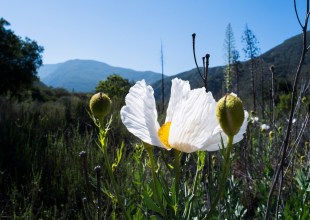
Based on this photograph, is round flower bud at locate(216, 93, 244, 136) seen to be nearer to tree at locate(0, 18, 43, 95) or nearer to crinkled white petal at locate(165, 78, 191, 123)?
crinkled white petal at locate(165, 78, 191, 123)

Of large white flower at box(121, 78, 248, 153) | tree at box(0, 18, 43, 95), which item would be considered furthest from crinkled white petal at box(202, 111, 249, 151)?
tree at box(0, 18, 43, 95)

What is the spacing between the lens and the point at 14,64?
24.7 meters

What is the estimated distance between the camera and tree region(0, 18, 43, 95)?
943 inches

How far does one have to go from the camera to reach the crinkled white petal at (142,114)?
0.83m

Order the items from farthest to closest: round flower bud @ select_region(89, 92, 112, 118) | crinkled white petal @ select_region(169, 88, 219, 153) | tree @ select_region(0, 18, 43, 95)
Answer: tree @ select_region(0, 18, 43, 95) → round flower bud @ select_region(89, 92, 112, 118) → crinkled white petal @ select_region(169, 88, 219, 153)

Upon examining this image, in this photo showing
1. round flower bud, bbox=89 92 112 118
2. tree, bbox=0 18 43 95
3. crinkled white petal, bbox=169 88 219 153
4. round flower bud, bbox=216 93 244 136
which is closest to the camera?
round flower bud, bbox=216 93 244 136

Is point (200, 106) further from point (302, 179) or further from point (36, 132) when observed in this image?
point (36, 132)

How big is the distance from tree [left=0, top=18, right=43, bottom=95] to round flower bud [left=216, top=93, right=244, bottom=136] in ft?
80.7

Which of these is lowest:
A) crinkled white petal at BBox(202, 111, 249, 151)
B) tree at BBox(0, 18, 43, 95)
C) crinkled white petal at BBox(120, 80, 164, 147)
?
crinkled white petal at BBox(202, 111, 249, 151)

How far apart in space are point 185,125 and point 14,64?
2594 centimetres

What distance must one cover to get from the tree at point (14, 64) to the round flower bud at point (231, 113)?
969 inches

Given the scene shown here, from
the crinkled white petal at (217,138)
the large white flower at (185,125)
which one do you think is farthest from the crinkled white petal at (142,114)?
the crinkled white petal at (217,138)

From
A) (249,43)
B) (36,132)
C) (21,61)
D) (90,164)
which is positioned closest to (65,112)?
(36,132)

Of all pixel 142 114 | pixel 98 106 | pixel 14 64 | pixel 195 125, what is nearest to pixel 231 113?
pixel 195 125
